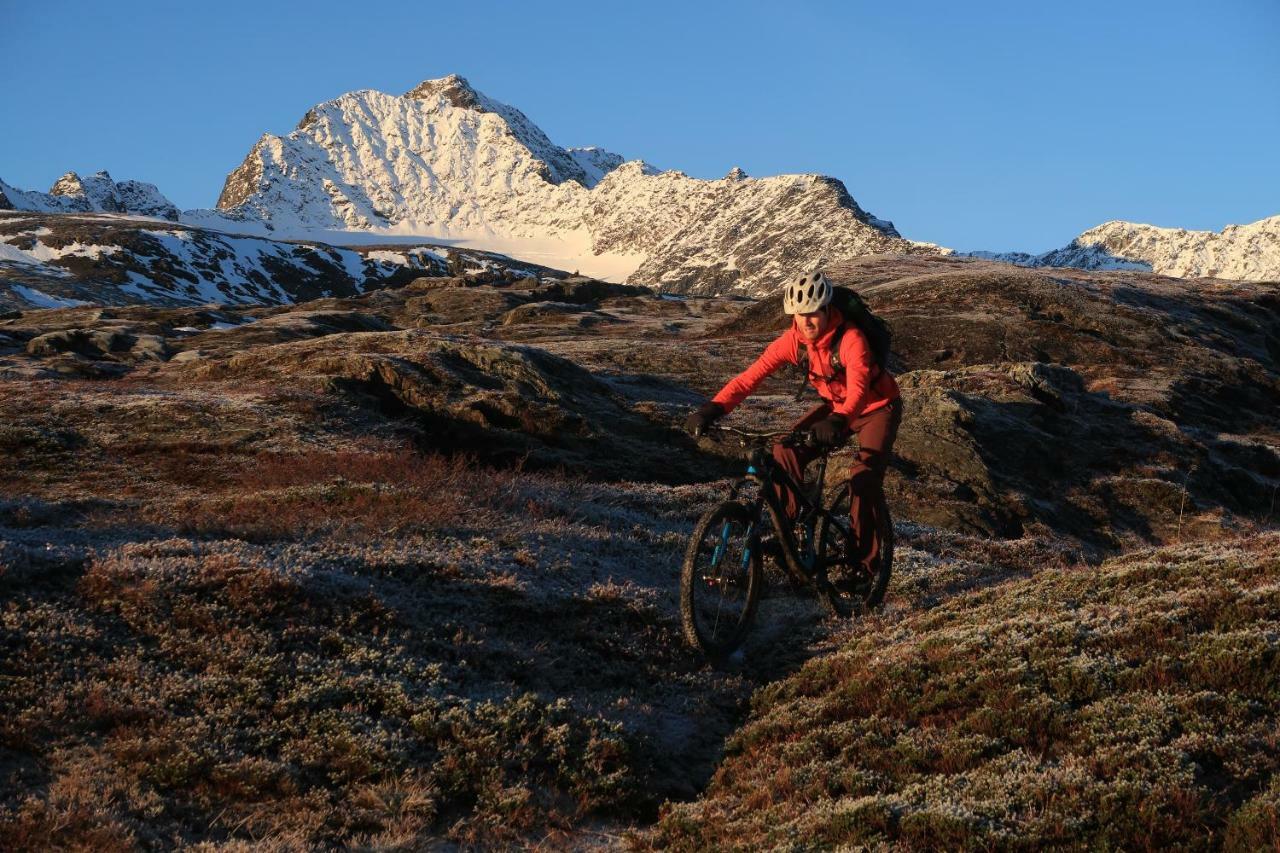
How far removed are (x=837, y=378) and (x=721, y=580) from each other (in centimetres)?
292

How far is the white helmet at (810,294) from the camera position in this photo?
11.1 metres

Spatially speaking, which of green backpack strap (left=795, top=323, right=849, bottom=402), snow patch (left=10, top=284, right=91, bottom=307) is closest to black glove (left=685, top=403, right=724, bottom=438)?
green backpack strap (left=795, top=323, right=849, bottom=402)

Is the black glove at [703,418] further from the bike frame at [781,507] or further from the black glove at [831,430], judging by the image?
the black glove at [831,430]

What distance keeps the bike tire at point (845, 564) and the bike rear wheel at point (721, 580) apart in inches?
52.4

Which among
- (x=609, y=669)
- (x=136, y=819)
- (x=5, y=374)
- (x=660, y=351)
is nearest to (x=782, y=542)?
(x=609, y=669)

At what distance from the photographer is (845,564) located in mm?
12773

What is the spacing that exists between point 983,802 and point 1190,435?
3733cm

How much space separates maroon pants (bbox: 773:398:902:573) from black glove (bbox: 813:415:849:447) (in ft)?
1.83

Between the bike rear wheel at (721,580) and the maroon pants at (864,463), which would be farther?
the maroon pants at (864,463)

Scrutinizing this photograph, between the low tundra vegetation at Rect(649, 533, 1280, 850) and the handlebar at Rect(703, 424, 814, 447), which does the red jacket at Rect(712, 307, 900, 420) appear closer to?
the handlebar at Rect(703, 424, 814, 447)

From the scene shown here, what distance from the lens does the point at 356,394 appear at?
30922mm

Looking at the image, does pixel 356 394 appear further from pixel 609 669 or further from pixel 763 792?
pixel 763 792

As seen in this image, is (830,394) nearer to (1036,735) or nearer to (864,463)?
(864,463)

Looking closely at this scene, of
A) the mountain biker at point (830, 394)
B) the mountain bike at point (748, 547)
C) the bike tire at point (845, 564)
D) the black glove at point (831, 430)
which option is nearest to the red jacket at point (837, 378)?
the mountain biker at point (830, 394)
